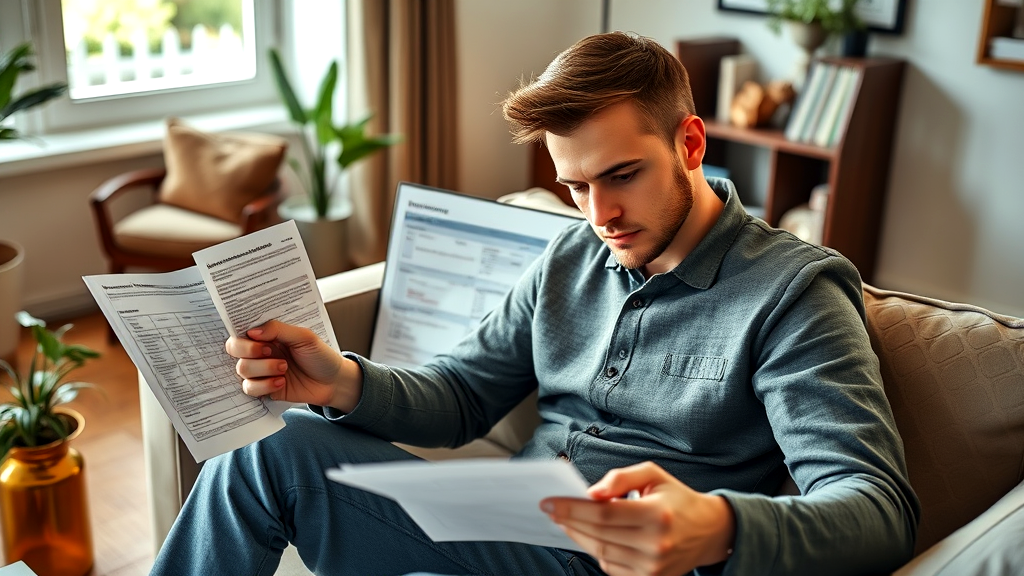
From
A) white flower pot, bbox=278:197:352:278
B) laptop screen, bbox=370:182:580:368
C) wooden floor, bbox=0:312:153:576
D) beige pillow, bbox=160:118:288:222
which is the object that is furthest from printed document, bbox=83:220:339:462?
white flower pot, bbox=278:197:352:278

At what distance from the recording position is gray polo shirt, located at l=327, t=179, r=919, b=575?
3.52 ft

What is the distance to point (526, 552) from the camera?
130 cm

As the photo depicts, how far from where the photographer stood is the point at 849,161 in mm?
3246

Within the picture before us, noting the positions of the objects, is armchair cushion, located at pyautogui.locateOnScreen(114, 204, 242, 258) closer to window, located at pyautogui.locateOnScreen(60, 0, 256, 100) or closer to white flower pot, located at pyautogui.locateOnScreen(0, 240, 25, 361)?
white flower pot, located at pyautogui.locateOnScreen(0, 240, 25, 361)

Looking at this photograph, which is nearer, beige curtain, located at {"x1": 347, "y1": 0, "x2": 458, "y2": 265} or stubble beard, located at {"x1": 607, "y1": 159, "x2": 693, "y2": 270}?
stubble beard, located at {"x1": 607, "y1": 159, "x2": 693, "y2": 270}

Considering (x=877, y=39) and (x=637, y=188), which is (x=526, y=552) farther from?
(x=877, y=39)

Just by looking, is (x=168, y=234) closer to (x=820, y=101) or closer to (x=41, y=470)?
(x=41, y=470)

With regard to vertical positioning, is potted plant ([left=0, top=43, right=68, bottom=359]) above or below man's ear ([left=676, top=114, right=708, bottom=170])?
below

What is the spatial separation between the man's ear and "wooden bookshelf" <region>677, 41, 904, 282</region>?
1982 millimetres

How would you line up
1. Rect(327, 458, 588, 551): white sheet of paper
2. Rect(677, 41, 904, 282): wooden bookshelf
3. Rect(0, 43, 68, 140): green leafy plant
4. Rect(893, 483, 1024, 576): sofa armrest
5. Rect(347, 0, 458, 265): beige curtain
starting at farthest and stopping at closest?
Rect(347, 0, 458, 265): beige curtain
Rect(677, 41, 904, 282): wooden bookshelf
Rect(0, 43, 68, 140): green leafy plant
Rect(893, 483, 1024, 576): sofa armrest
Rect(327, 458, 588, 551): white sheet of paper

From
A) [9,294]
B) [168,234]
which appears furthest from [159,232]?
[9,294]

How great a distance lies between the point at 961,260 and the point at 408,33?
6.72 ft

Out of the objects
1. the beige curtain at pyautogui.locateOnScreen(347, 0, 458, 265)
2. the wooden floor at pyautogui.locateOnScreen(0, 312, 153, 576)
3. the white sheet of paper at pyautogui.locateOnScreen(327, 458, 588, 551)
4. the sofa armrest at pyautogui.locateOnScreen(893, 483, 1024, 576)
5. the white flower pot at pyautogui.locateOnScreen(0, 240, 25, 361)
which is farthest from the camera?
the beige curtain at pyautogui.locateOnScreen(347, 0, 458, 265)

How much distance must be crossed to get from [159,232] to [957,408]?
2.50m
